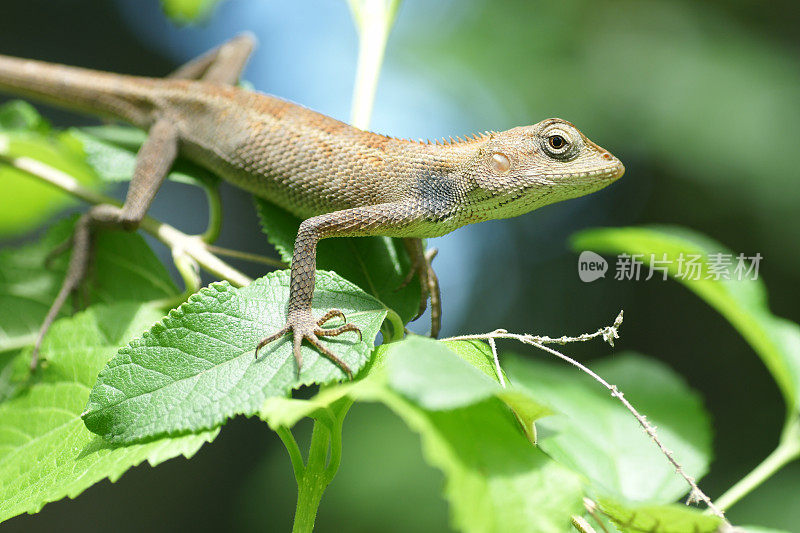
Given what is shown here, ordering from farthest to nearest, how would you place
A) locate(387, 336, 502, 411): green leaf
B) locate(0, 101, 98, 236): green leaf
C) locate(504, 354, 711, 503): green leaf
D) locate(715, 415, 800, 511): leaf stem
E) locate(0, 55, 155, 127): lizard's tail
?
locate(0, 55, 155, 127): lizard's tail
locate(0, 101, 98, 236): green leaf
locate(504, 354, 711, 503): green leaf
locate(715, 415, 800, 511): leaf stem
locate(387, 336, 502, 411): green leaf

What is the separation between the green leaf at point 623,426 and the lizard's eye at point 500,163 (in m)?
0.75

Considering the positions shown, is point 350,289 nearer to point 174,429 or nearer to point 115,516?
point 174,429

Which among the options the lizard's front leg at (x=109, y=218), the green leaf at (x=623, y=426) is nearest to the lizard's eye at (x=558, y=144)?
the green leaf at (x=623, y=426)

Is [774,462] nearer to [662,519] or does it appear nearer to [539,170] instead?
[662,519]

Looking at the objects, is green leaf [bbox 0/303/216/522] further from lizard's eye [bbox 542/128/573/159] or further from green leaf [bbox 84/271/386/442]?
lizard's eye [bbox 542/128/573/159]

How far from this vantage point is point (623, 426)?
2.45 metres

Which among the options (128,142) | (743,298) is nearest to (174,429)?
(128,142)

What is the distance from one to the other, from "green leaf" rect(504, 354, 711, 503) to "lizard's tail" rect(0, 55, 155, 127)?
2.37m

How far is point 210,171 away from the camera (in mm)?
2766

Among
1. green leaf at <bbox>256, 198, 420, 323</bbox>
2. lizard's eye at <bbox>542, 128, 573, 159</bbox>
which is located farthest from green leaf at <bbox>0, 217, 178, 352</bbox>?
lizard's eye at <bbox>542, 128, 573, 159</bbox>

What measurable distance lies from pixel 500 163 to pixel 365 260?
68 cm

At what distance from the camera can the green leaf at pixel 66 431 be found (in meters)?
1.40

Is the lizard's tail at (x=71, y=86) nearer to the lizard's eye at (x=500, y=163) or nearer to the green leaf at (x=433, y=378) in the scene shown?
the lizard's eye at (x=500, y=163)

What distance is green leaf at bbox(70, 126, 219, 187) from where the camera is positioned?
2.59 metres
